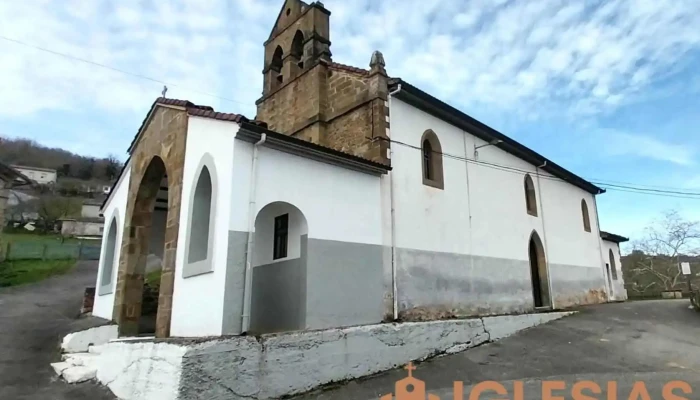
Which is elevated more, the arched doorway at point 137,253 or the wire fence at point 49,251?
the wire fence at point 49,251

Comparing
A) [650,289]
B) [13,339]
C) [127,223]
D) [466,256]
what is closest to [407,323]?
[466,256]

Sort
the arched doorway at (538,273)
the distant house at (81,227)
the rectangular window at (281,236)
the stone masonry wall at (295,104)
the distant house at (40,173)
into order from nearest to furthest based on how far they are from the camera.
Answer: the rectangular window at (281,236), the stone masonry wall at (295,104), the arched doorway at (538,273), the distant house at (81,227), the distant house at (40,173)

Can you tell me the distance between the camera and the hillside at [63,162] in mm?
69812

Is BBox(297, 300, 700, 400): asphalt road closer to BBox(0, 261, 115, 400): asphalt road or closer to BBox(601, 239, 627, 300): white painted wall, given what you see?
BBox(0, 261, 115, 400): asphalt road

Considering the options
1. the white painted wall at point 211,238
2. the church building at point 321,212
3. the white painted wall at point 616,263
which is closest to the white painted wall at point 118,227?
the church building at point 321,212

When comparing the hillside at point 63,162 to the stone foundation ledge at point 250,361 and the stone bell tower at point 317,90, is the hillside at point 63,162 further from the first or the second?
the stone foundation ledge at point 250,361

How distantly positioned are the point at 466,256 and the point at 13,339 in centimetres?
1099

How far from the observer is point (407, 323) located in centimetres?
953

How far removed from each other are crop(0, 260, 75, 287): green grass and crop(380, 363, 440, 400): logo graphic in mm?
20202

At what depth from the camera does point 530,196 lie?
16906 millimetres

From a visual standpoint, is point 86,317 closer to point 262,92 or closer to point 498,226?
point 262,92

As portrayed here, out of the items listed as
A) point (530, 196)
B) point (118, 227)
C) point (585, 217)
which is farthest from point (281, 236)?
point (585, 217)

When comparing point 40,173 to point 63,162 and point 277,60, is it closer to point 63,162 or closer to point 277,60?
point 63,162

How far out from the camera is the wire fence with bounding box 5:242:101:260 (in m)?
28.8
